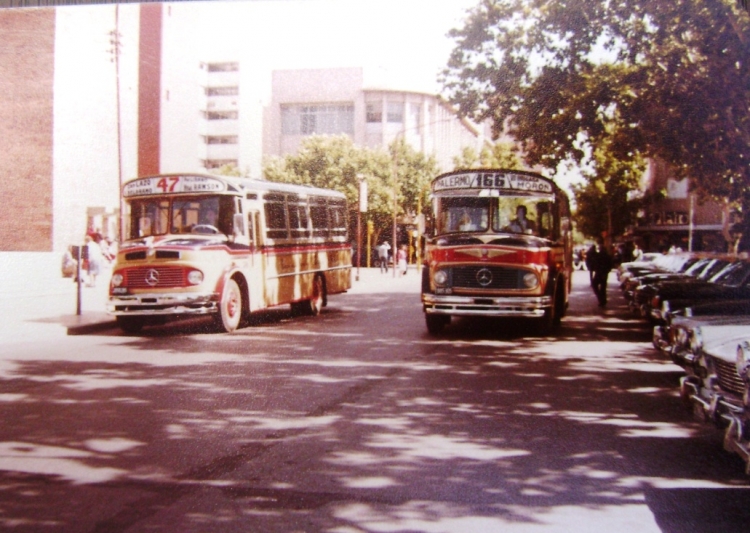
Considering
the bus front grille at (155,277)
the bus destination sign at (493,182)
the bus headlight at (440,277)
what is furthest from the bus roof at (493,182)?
the bus front grille at (155,277)

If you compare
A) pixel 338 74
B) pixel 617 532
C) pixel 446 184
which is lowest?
pixel 617 532

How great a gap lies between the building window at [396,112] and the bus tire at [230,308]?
391cm

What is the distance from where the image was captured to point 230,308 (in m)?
11.5

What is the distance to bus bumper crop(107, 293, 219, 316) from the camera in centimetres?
1104

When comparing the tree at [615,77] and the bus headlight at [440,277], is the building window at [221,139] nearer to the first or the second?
the tree at [615,77]

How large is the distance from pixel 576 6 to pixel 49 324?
8759 millimetres

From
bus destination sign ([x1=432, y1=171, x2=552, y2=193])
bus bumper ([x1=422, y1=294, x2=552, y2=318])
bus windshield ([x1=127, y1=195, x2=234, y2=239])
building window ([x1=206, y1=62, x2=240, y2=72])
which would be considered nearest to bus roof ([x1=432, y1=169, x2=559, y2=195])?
bus destination sign ([x1=432, y1=171, x2=552, y2=193])

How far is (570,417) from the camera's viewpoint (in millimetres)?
6148

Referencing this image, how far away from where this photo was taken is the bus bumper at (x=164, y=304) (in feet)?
36.2

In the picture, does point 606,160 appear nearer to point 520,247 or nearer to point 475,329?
point 520,247

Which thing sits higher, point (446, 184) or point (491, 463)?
point (446, 184)

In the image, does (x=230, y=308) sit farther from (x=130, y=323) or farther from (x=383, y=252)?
(x=383, y=252)

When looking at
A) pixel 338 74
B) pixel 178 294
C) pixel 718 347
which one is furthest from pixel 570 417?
pixel 178 294

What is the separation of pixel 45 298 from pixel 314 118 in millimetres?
6362
